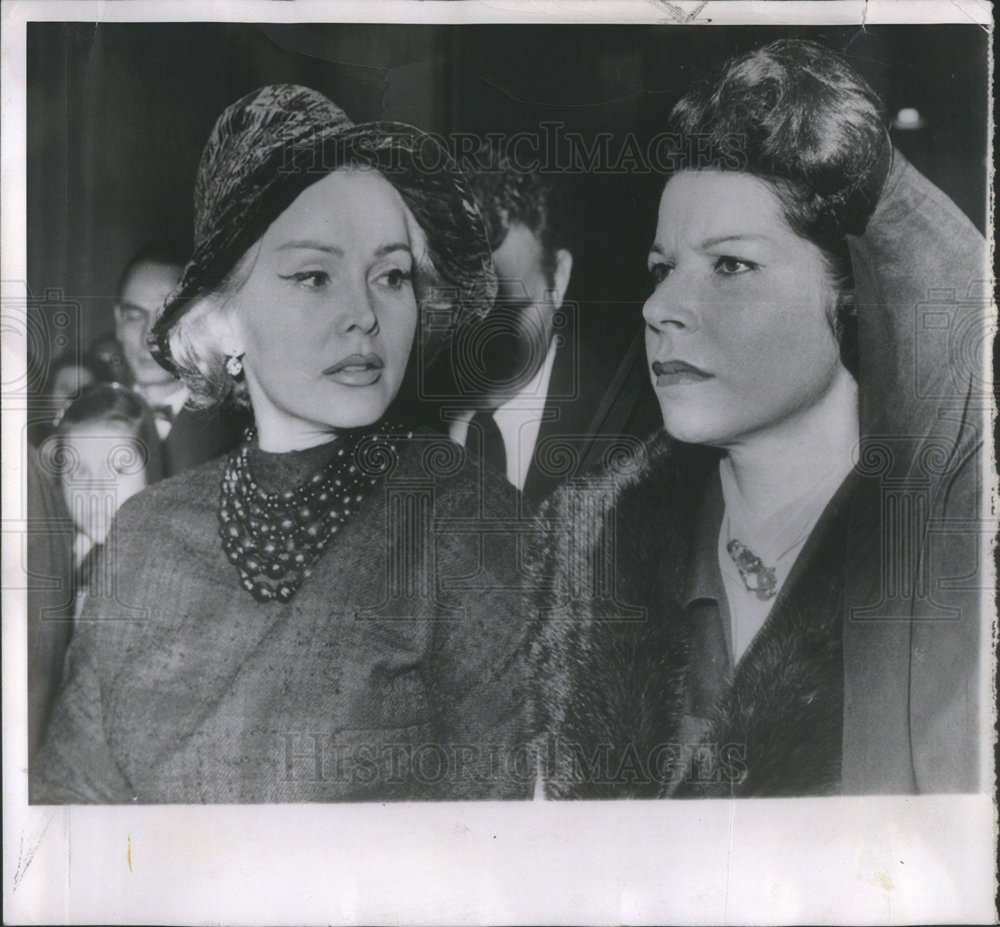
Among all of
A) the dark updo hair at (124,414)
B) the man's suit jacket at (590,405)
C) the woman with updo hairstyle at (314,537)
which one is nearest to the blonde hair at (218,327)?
the woman with updo hairstyle at (314,537)

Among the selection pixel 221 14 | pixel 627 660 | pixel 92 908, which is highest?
pixel 221 14

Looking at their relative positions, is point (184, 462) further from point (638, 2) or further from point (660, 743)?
point (638, 2)

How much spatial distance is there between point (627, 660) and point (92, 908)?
4.03 ft

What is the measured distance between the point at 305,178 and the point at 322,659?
99 centimetres

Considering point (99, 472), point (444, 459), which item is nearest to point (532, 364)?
point (444, 459)

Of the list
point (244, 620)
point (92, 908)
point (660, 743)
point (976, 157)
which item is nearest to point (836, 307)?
point (976, 157)

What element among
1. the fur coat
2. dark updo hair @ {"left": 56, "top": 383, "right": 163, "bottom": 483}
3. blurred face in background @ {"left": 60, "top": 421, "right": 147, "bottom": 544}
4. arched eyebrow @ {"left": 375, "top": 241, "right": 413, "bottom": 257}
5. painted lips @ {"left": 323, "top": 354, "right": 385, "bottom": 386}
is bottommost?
the fur coat

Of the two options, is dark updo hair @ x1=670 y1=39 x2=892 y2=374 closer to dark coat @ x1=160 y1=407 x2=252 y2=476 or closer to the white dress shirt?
the white dress shirt

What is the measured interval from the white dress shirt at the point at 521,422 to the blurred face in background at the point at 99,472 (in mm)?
669

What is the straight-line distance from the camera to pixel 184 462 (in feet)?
6.36

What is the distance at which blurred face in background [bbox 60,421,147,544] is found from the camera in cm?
194

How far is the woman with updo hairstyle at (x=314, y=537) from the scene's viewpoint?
75.5 inches

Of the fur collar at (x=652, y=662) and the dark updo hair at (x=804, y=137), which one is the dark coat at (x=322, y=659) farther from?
the dark updo hair at (x=804, y=137)

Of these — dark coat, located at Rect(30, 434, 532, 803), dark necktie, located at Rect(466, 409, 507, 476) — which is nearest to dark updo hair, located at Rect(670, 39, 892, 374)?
dark necktie, located at Rect(466, 409, 507, 476)
